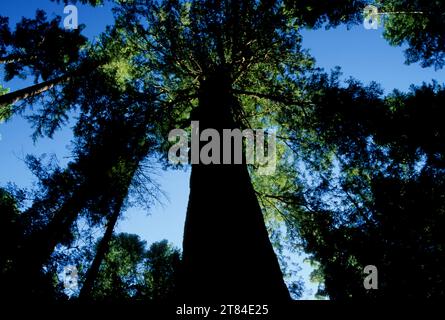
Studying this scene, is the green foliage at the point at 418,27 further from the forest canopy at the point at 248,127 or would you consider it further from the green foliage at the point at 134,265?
the green foliage at the point at 134,265

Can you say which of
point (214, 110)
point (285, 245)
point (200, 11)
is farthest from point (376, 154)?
point (200, 11)

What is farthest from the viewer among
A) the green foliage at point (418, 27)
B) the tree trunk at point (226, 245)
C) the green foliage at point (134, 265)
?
the green foliage at point (134, 265)

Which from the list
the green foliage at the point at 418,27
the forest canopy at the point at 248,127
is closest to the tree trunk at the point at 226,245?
the forest canopy at the point at 248,127

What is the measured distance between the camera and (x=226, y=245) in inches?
139

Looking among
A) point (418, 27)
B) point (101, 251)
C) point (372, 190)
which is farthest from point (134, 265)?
point (418, 27)

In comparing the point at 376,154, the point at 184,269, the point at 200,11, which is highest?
the point at 200,11

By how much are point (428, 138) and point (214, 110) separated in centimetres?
633

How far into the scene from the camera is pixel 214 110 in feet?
21.7

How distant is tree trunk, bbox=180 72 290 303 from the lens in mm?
3131

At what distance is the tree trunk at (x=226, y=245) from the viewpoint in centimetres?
313

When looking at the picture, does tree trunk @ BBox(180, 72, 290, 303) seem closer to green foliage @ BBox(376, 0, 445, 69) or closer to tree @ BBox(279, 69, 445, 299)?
tree @ BBox(279, 69, 445, 299)

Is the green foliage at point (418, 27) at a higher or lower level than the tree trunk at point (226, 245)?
higher
